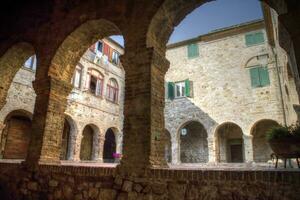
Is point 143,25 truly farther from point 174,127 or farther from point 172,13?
point 174,127

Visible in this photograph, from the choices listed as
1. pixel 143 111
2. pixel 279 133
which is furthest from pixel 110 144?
pixel 279 133

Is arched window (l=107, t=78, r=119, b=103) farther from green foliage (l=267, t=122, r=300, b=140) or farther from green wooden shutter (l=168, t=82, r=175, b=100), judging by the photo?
green foliage (l=267, t=122, r=300, b=140)

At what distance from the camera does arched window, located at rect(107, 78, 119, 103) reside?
15516mm

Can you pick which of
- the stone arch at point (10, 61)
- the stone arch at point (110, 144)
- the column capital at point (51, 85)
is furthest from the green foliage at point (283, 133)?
the stone arch at point (110, 144)

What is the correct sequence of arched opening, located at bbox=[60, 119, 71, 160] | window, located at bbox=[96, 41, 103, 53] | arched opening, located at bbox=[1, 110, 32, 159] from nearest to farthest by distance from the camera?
arched opening, located at bbox=[1, 110, 32, 159] < arched opening, located at bbox=[60, 119, 71, 160] < window, located at bbox=[96, 41, 103, 53]

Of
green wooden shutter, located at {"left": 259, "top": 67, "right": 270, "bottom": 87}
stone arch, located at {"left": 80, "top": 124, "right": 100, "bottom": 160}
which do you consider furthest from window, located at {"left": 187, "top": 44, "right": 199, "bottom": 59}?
stone arch, located at {"left": 80, "top": 124, "right": 100, "bottom": 160}

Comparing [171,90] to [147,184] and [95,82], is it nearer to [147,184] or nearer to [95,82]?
[95,82]

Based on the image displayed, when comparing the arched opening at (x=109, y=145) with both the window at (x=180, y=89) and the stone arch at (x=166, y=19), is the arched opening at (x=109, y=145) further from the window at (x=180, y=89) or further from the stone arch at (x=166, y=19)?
the stone arch at (x=166, y=19)

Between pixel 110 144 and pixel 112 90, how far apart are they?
381cm

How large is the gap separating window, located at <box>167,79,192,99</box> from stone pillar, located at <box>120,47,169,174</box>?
10901 mm

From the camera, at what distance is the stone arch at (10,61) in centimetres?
624

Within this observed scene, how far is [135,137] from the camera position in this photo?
361cm

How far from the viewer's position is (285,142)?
9.95 feet

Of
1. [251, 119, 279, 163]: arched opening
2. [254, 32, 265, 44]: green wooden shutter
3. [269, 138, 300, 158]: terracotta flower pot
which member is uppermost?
[254, 32, 265, 44]: green wooden shutter
